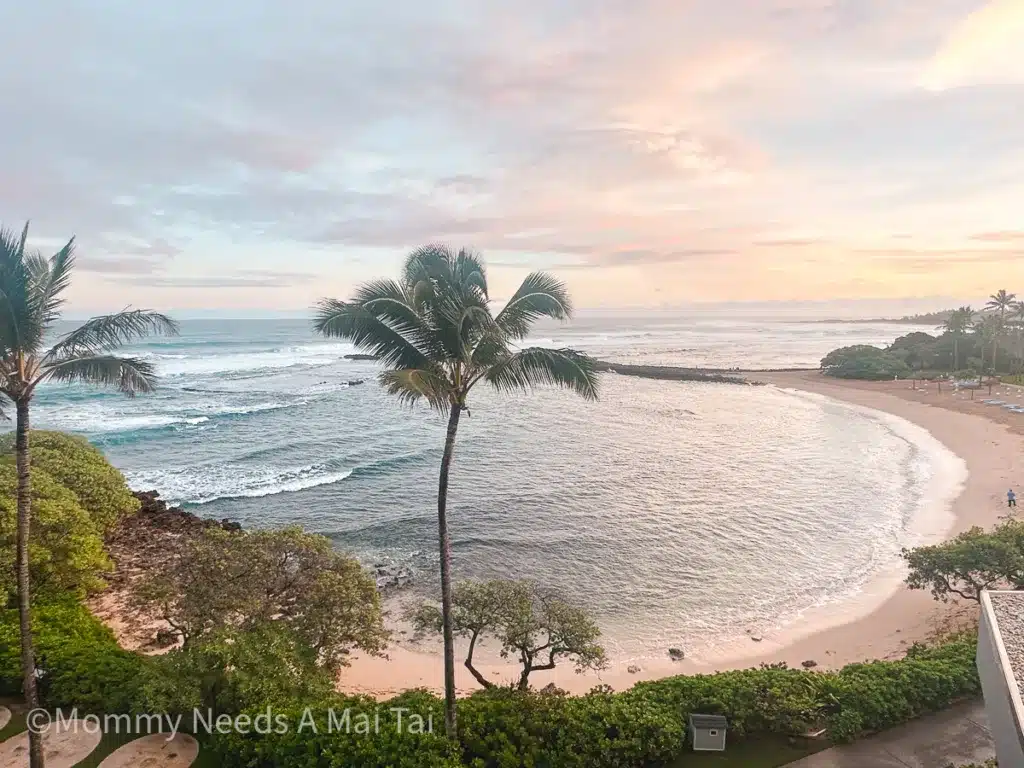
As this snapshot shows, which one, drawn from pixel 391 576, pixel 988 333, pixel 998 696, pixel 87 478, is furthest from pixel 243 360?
pixel 998 696

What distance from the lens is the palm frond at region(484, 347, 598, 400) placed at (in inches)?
370

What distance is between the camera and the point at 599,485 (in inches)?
1209

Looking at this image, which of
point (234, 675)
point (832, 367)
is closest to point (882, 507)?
point (234, 675)

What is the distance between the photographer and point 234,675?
10375mm

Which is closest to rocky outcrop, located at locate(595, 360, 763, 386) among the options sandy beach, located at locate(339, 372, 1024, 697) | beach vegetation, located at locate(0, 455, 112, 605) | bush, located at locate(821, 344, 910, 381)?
bush, located at locate(821, 344, 910, 381)

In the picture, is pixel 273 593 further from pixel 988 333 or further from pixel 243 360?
pixel 243 360

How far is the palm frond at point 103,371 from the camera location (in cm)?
940

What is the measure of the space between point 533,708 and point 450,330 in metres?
6.66

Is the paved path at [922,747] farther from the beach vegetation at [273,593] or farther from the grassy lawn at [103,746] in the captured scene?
the grassy lawn at [103,746]

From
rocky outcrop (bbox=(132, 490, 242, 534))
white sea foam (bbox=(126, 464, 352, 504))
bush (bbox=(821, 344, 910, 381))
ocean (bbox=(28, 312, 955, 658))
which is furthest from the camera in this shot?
bush (bbox=(821, 344, 910, 381))

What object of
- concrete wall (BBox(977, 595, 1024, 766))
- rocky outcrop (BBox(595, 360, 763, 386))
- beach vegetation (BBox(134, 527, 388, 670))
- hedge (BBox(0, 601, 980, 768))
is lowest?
hedge (BBox(0, 601, 980, 768))

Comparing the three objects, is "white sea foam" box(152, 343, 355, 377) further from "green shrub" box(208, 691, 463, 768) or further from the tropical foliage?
"green shrub" box(208, 691, 463, 768)

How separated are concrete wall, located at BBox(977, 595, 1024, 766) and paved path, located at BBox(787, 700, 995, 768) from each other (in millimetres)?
3180

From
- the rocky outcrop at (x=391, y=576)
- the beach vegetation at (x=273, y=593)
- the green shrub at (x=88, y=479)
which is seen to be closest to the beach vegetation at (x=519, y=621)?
the beach vegetation at (x=273, y=593)
